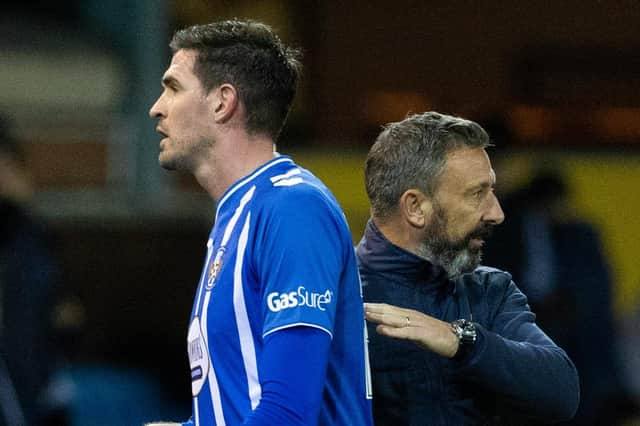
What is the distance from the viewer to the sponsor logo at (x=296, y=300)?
2613 millimetres

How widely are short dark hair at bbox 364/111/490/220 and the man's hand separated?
0.40 metres

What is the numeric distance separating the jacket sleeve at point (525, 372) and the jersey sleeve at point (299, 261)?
42 centimetres

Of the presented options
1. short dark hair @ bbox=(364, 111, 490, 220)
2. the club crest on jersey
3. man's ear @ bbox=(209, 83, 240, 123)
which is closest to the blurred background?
short dark hair @ bbox=(364, 111, 490, 220)

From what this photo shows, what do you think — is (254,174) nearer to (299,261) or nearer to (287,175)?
(287,175)

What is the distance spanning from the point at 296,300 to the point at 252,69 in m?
0.65

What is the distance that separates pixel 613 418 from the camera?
7.40m

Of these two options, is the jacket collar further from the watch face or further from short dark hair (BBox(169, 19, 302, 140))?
short dark hair (BBox(169, 19, 302, 140))

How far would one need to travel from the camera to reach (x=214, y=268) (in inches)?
112

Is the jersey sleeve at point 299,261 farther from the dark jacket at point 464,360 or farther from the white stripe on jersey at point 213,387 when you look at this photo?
the dark jacket at point 464,360

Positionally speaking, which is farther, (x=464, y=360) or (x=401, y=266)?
(x=401, y=266)

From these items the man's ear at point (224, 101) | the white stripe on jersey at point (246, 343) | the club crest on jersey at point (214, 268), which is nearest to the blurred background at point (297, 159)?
the man's ear at point (224, 101)

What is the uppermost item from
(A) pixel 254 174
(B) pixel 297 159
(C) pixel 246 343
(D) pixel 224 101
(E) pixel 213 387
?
(D) pixel 224 101

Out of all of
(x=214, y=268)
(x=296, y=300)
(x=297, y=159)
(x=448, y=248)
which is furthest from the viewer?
(x=297, y=159)

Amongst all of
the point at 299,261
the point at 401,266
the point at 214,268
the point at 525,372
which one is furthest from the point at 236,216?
the point at 525,372
